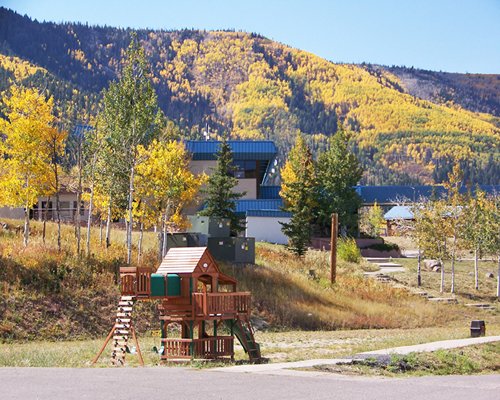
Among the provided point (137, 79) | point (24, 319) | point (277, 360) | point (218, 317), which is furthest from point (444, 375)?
point (137, 79)

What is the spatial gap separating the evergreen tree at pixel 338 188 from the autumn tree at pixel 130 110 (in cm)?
3503

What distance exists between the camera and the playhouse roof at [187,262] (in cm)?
2610

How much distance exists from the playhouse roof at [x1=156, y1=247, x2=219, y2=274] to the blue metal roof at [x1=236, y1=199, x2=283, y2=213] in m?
53.3

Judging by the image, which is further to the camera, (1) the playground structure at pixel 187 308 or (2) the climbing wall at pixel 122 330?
(1) the playground structure at pixel 187 308

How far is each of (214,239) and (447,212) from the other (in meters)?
20.5


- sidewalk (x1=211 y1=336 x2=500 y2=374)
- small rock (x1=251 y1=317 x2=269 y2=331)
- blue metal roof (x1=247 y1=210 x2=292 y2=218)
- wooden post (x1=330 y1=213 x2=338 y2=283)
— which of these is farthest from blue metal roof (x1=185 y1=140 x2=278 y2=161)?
sidewalk (x1=211 y1=336 x2=500 y2=374)

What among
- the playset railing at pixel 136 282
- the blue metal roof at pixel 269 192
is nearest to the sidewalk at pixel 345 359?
the playset railing at pixel 136 282

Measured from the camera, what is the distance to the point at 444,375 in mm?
22094

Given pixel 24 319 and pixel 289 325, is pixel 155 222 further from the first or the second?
pixel 24 319

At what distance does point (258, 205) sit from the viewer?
8125 cm

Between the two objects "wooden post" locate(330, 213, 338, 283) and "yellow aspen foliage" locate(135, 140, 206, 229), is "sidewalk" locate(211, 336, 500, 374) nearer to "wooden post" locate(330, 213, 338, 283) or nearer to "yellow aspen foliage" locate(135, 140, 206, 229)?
"yellow aspen foliage" locate(135, 140, 206, 229)

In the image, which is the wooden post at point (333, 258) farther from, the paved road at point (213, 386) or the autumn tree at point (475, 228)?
the paved road at point (213, 386)

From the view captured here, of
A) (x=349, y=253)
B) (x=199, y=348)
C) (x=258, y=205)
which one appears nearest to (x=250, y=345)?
(x=199, y=348)

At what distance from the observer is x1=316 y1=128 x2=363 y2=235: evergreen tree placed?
78.3 meters
